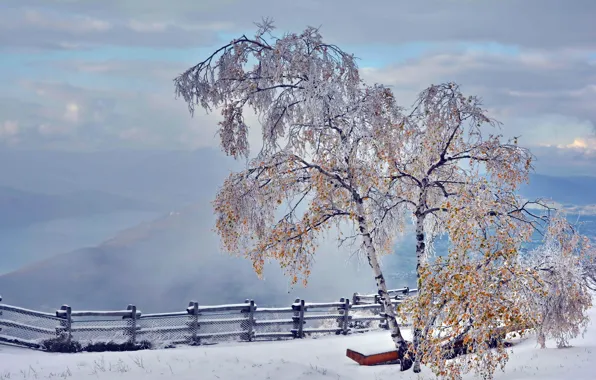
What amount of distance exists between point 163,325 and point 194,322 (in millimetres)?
1040

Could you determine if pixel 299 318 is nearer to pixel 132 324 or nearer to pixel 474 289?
pixel 132 324

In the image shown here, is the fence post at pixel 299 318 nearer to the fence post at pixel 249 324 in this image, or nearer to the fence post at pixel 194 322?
the fence post at pixel 249 324

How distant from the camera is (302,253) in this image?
46.2 ft

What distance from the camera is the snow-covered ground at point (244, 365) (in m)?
13.2

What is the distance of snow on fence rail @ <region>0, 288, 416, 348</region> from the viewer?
18547 mm

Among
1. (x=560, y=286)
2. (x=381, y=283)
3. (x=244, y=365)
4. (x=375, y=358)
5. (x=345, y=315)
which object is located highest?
(x=381, y=283)

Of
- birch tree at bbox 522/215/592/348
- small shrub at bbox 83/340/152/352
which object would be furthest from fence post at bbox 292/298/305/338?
birch tree at bbox 522/215/592/348

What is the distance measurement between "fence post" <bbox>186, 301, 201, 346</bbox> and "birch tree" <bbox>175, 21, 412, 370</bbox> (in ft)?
20.1

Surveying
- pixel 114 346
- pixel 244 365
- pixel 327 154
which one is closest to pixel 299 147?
pixel 327 154

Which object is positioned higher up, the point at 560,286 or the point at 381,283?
the point at 381,283

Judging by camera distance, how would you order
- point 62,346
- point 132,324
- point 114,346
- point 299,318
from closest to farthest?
point 62,346, point 114,346, point 132,324, point 299,318

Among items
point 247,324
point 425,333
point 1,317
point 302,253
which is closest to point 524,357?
point 425,333

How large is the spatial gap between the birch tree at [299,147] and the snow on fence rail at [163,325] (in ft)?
21.3

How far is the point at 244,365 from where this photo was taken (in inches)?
560
